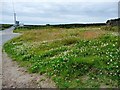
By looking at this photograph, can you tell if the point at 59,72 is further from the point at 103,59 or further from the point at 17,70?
the point at 17,70

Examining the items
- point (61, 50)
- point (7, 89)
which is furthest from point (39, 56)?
point (7, 89)

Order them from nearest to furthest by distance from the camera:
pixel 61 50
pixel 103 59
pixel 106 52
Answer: pixel 103 59, pixel 106 52, pixel 61 50

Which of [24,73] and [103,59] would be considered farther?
→ [24,73]

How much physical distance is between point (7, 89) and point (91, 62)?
3.58 meters

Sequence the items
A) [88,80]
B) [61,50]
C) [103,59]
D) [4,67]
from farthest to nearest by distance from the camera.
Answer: [61,50] < [4,67] < [103,59] < [88,80]

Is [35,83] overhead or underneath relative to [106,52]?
underneath

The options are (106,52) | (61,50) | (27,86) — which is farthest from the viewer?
(61,50)

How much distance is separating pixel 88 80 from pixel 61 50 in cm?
673

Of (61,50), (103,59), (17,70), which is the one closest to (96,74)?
(103,59)

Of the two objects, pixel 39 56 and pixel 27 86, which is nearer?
pixel 27 86

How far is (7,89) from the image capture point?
11.5 m

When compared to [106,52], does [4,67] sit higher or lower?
lower

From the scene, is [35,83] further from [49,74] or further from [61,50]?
[61,50]

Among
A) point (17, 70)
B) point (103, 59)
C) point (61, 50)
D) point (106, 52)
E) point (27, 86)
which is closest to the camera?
point (27, 86)
